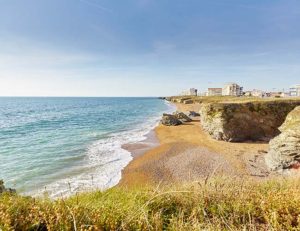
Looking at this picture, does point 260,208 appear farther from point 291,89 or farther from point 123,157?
point 291,89

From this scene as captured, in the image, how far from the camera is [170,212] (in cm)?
435

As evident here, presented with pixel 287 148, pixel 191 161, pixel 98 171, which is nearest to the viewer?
pixel 287 148

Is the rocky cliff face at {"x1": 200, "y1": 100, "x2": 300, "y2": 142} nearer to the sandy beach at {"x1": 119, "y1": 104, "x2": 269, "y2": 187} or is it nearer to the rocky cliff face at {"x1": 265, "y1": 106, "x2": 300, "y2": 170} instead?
the sandy beach at {"x1": 119, "y1": 104, "x2": 269, "y2": 187}

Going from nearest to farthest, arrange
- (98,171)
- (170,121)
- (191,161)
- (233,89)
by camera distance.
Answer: (98,171) → (191,161) → (170,121) → (233,89)

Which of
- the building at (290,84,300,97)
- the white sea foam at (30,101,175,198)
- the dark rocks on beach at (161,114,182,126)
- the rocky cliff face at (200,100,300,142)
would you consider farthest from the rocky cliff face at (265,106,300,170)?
the building at (290,84,300,97)

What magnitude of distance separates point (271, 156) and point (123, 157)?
12.0 m

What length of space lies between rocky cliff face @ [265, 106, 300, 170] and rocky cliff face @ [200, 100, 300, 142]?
9.19 metres

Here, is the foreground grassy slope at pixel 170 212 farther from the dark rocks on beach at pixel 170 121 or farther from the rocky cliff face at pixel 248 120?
the dark rocks on beach at pixel 170 121

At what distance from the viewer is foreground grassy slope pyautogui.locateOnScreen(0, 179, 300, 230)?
10.3ft

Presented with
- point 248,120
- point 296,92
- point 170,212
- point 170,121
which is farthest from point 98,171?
point 296,92

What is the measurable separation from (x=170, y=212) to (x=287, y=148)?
42.6ft

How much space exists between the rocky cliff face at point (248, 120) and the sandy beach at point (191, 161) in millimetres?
1516

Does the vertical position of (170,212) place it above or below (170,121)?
above

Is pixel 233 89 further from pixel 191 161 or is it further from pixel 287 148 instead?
pixel 287 148
